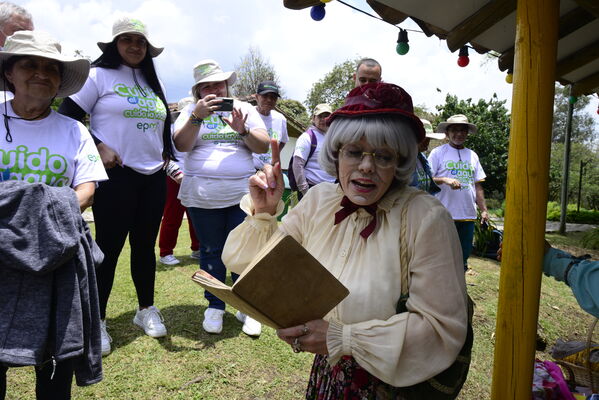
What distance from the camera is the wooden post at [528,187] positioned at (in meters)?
1.62

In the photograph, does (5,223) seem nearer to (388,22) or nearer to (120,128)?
(120,128)

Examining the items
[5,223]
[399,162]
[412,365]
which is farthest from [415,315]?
[5,223]

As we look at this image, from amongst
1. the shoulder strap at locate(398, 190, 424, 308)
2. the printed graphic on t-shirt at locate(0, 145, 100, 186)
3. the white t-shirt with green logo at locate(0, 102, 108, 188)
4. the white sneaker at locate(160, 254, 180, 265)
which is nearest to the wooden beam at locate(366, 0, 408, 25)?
the shoulder strap at locate(398, 190, 424, 308)

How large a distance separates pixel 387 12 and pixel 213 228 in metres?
2.10

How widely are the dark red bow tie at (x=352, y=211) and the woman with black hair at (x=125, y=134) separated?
1777mm

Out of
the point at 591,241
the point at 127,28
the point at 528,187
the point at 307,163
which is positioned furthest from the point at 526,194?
the point at 591,241

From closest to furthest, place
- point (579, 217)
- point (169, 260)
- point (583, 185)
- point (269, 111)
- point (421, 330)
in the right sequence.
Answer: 1. point (421, 330)
2. point (269, 111)
3. point (169, 260)
4. point (579, 217)
5. point (583, 185)

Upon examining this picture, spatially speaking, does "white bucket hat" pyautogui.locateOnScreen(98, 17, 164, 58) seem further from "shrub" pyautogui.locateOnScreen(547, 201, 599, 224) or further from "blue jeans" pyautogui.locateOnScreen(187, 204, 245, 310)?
"shrub" pyautogui.locateOnScreen(547, 201, 599, 224)

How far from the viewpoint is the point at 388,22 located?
248cm

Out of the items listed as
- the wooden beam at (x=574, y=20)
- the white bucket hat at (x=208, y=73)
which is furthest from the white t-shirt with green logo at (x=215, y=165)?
the wooden beam at (x=574, y=20)

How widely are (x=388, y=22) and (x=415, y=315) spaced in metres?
1.93

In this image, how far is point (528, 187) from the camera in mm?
1638

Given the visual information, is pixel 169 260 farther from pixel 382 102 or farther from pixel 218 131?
pixel 382 102

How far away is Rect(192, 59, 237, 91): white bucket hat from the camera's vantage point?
127 inches
